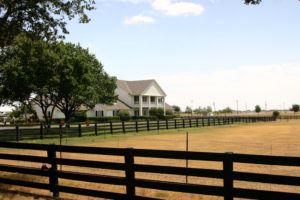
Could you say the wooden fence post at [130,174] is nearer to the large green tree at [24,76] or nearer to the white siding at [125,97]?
the large green tree at [24,76]

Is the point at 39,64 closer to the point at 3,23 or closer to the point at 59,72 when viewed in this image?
the point at 59,72

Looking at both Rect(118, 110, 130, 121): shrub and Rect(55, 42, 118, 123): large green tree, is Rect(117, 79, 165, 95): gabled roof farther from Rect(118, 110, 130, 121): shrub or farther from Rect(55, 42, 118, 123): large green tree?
Rect(55, 42, 118, 123): large green tree

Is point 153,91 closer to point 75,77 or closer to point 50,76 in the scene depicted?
point 75,77

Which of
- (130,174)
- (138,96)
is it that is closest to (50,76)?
(130,174)

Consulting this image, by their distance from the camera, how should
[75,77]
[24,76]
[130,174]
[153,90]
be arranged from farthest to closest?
[153,90], [75,77], [24,76], [130,174]

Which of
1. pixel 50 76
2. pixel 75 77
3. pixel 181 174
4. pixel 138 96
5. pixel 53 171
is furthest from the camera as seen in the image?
pixel 138 96

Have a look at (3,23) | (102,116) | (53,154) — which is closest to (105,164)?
(53,154)

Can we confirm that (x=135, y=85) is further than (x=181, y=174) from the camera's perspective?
Yes

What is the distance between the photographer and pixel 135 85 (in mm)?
75375

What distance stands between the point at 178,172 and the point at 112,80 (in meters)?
37.2

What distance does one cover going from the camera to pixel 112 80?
4184cm

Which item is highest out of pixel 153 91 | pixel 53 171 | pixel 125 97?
pixel 153 91

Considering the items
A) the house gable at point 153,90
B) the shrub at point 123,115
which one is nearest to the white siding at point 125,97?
the house gable at point 153,90

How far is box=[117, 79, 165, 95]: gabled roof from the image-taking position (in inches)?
2859
